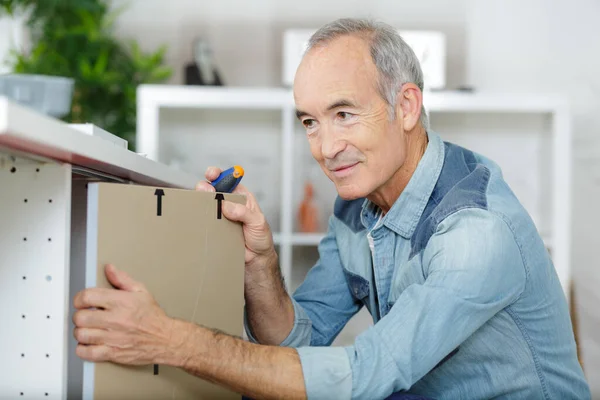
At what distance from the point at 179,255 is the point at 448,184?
535 millimetres

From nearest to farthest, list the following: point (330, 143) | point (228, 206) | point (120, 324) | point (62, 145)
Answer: point (62, 145) < point (120, 324) < point (228, 206) < point (330, 143)

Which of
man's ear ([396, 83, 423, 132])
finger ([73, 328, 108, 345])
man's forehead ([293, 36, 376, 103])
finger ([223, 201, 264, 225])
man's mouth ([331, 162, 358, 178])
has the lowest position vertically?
finger ([73, 328, 108, 345])

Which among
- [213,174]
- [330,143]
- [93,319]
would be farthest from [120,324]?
[330,143]

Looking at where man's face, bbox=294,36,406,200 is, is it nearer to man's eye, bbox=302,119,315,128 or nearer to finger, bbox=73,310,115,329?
man's eye, bbox=302,119,315,128

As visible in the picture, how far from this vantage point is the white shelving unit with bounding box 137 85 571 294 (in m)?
2.73

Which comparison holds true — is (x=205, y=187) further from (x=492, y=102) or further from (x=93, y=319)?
(x=492, y=102)

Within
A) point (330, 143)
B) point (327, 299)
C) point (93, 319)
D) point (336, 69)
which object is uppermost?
point (336, 69)

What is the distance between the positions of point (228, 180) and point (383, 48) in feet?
1.30

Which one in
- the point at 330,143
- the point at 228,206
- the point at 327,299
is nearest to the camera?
the point at 228,206

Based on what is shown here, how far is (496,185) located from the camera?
119 centimetres

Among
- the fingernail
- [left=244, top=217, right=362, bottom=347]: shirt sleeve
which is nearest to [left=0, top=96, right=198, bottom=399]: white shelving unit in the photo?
the fingernail

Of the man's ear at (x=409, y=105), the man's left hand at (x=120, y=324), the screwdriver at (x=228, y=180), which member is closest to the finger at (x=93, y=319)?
the man's left hand at (x=120, y=324)

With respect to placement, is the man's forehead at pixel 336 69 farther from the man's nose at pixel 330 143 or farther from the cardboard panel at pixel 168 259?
the cardboard panel at pixel 168 259

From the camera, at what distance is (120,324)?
79 cm
